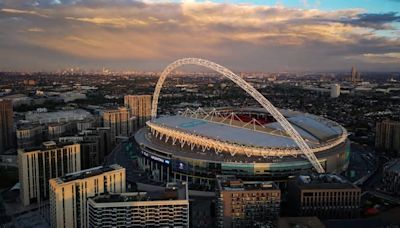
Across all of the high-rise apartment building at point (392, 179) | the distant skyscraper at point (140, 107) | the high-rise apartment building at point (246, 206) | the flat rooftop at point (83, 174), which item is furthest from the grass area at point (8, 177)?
the high-rise apartment building at point (392, 179)

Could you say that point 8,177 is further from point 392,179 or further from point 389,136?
point 389,136

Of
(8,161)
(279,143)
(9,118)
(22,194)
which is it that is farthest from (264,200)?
(9,118)

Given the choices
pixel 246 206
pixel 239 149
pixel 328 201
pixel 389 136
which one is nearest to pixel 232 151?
pixel 239 149

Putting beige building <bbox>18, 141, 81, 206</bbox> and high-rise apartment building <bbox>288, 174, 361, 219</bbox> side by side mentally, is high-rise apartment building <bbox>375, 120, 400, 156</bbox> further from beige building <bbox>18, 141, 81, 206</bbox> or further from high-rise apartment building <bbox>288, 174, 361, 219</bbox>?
beige building <bbox>18, 141, 81, 206</bbox>

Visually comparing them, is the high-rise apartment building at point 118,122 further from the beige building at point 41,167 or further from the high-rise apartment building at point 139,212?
the high-rise apartment building at point 139,212

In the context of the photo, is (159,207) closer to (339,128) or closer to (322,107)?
(339,128)
